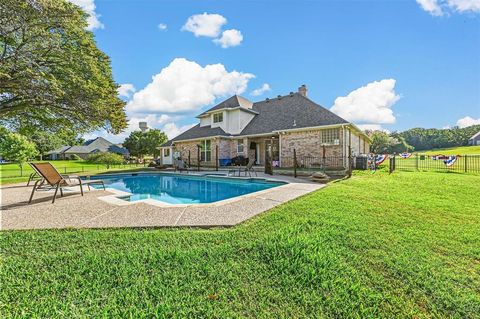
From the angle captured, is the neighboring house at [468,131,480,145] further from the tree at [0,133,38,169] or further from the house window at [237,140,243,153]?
the tree at [0,133,38,169]

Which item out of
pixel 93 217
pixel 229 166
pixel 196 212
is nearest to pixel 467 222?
pixel 196 212

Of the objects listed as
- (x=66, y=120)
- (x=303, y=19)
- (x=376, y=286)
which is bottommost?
(x=376, y=286)

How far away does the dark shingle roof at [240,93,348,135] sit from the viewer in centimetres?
1625

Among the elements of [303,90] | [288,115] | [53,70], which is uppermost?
[303,90]

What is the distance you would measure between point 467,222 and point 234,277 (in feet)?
16.5

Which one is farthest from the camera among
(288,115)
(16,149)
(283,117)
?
(16,149)

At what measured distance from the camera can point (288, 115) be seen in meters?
19.1

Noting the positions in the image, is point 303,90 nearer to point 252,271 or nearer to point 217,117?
point 217,117

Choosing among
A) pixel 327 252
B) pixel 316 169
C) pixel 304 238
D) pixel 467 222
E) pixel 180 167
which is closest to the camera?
pixel 327 252

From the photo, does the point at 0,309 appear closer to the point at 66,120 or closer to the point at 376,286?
the point at 376,286

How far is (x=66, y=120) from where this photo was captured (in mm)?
15328

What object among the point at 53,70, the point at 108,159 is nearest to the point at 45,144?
the point at 108,159

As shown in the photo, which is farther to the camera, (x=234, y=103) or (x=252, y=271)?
(x=234, y=103)

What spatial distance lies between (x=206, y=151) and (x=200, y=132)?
7.79ft
